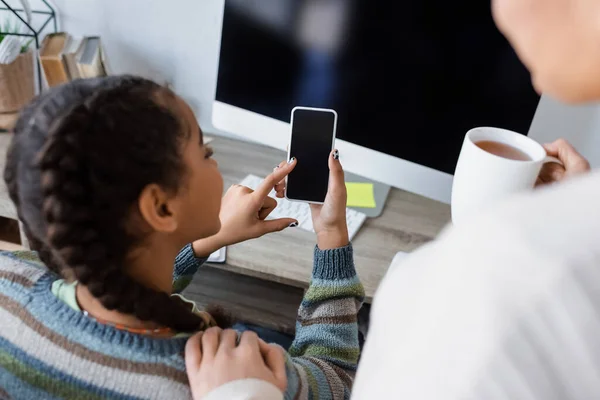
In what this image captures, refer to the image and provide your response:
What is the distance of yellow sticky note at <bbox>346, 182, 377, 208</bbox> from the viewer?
3.60 feet

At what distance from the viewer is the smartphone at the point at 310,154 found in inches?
35.5

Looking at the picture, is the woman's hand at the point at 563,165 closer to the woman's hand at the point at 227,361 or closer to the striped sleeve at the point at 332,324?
the striped sleeve at the point at 332,324

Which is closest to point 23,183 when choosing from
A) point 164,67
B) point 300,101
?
A: point 300,101

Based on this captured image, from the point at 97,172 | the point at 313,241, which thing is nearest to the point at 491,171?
the point at 313,241

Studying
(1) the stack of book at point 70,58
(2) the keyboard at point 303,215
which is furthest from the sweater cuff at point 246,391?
(1) the stack of book at point 70,58

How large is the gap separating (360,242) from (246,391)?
1.63ft

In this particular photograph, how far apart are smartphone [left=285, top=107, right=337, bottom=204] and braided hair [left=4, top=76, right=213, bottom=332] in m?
0.33

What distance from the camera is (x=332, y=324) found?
0.74 m

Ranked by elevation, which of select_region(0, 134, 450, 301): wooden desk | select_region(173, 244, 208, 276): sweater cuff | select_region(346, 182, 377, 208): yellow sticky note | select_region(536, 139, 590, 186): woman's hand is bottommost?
select_region(0, 134, 450, 301): wooden desk

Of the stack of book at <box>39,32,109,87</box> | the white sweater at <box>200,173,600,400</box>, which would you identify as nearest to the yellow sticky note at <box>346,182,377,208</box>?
the stack of book at <box>39,32,109,87</box>

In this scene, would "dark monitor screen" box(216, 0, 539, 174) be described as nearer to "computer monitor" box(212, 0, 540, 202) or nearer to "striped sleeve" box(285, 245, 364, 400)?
"computer monitor" box(212, 0, 540, 202)

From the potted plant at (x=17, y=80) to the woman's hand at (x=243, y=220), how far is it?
64 cm

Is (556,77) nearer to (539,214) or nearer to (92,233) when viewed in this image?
(539,214)

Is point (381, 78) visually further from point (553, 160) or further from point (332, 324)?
point (332, 324)
